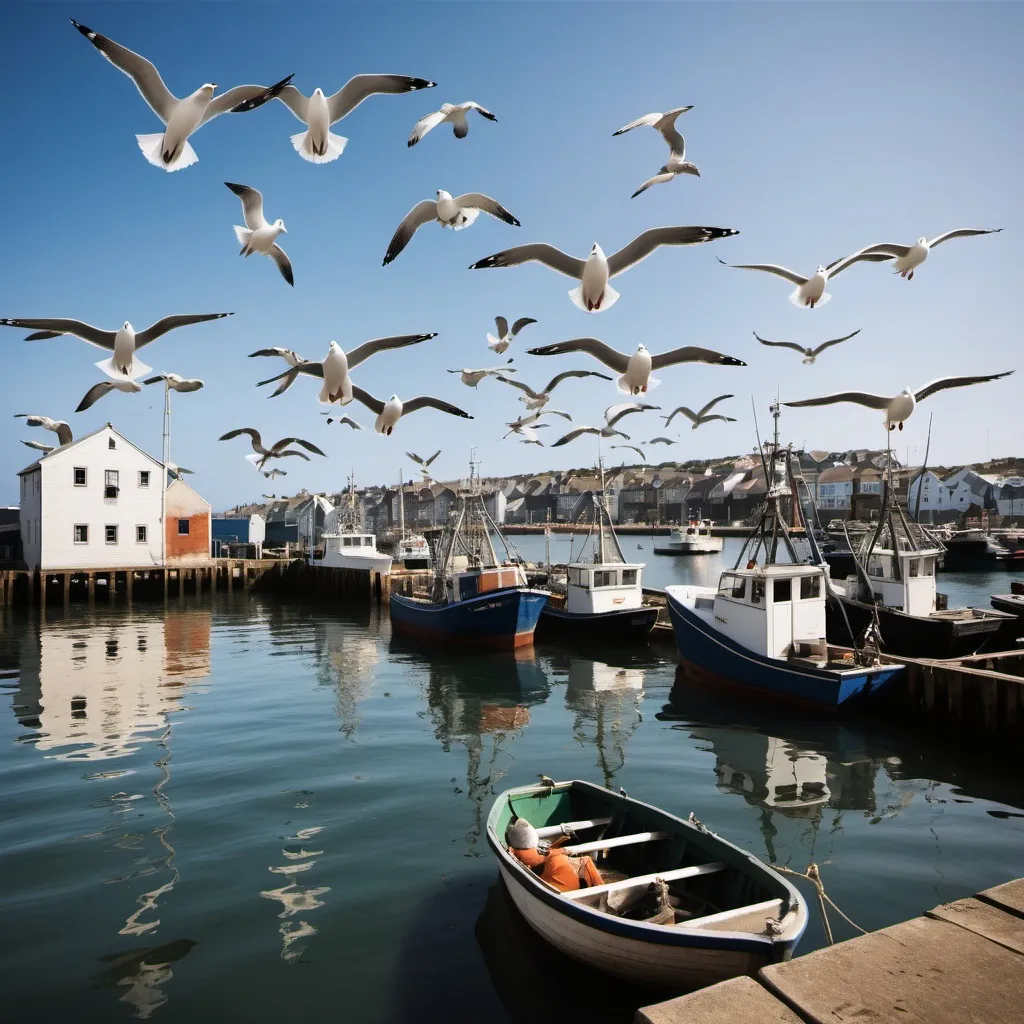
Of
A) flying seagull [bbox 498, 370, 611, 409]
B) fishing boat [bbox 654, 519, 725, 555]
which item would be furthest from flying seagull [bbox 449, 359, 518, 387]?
fishing boat [bbox 654, 519, 725, 555]

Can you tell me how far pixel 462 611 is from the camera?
75.3 feet

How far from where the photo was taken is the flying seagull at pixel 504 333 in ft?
49.6

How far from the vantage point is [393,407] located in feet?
40.6

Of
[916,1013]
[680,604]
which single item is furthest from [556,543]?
[916,1013]

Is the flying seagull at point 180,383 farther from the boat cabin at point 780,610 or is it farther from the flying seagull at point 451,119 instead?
the boat cabin at point 780,610

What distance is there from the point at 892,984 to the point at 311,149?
10286 mm

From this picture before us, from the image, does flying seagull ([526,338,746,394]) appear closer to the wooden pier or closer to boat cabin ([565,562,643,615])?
the wooden pier

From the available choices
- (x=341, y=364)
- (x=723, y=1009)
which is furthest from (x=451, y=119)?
(x=723, y=1009)

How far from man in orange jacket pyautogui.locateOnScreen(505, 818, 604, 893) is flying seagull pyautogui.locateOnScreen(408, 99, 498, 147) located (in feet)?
27.5

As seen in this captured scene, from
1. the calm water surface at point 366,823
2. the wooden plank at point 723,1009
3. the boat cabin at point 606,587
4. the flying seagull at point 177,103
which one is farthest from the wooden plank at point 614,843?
the boat cabin at point 606,587

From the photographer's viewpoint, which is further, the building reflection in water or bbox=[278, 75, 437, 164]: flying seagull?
bbox=[278, 75, 437, 164]: flying seagull

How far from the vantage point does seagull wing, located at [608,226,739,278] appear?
9.52 metres

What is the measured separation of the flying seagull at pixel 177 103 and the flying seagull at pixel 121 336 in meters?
2.15

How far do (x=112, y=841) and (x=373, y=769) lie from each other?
3852 millimetres
